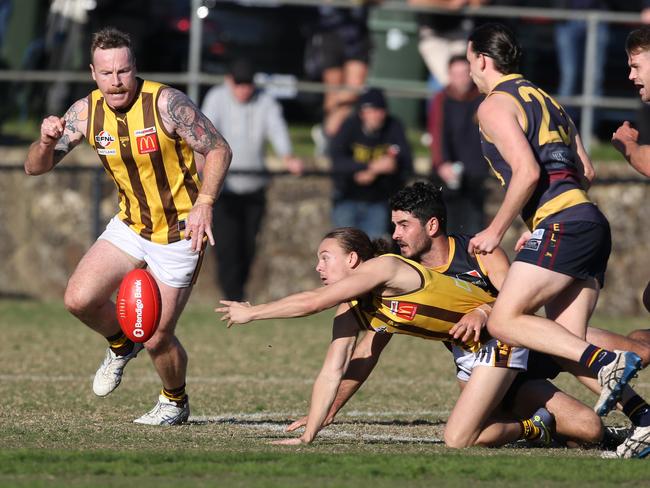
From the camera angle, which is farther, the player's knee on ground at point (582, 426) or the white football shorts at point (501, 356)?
the player's knee on ground at point (582, 426)

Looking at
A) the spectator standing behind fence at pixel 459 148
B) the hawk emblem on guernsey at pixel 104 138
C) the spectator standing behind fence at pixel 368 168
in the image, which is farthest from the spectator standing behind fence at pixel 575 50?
the hawk emblem on guernsey at pixel 104 138

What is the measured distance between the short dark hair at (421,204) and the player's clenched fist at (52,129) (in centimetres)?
185

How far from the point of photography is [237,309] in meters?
5.81

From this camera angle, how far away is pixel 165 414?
23.3 feet

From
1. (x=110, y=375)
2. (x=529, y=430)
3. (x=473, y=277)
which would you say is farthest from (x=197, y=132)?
(x=529, y=430)

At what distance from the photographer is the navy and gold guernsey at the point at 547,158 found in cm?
618

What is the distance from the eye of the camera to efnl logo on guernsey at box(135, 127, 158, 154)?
23.3ft

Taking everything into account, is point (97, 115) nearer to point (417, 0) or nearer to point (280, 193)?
point (280, 193)

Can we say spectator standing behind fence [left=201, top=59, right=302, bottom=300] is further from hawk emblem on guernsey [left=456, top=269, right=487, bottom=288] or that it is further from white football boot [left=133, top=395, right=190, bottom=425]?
hawk emblem on guernsey [left=456, top=269, right=487, bottom=288]

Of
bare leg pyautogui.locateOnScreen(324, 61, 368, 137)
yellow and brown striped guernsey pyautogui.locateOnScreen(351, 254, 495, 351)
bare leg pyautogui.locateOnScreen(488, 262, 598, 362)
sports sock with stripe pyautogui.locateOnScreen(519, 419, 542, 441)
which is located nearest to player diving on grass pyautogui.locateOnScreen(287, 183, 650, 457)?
sports sock with stripe pyautogui.locateOnScreen(519, 419, 542, 441)

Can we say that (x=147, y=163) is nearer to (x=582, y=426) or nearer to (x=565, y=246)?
(x=565, y=246)

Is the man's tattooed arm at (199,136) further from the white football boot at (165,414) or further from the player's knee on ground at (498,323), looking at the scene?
the player's knee on ground at (498,323)

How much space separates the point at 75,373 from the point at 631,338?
4095 millimetres

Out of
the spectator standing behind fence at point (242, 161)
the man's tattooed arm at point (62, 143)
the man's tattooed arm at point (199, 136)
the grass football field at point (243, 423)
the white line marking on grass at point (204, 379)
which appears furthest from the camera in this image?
the spectator standing behind fence at point (242, 161)
